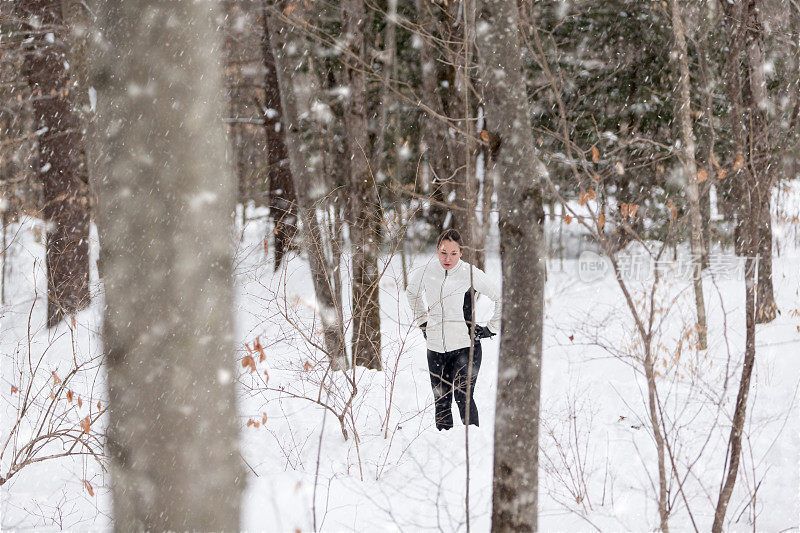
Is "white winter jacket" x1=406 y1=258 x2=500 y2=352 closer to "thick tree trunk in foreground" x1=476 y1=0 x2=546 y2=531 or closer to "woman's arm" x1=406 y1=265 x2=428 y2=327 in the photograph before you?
"woman's arm" x1=406 y1=265 x2=428 y2=327

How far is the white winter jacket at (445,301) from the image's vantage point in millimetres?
5121

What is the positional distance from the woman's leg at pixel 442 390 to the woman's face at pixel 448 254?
819 mm

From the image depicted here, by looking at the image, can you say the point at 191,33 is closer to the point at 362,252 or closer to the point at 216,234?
the point at 216,234

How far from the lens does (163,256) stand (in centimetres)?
124

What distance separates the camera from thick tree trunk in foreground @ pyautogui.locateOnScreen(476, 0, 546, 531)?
3.14 m

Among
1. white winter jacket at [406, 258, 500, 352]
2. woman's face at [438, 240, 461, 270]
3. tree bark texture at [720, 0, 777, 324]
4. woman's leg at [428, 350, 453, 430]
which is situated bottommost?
woman's leg at [428, 350, 453, 430]

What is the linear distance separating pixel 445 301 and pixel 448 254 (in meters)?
0.42

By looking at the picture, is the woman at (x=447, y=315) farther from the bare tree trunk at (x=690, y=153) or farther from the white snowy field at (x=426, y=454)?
the bare tree trunk at (x=690, y=153)

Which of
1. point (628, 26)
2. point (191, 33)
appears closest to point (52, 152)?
point (191, 33)

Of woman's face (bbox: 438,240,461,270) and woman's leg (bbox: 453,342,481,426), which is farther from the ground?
woman's face (bbox: 438,240,461,270)

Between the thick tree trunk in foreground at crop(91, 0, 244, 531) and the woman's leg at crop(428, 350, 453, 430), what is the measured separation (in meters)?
3.97

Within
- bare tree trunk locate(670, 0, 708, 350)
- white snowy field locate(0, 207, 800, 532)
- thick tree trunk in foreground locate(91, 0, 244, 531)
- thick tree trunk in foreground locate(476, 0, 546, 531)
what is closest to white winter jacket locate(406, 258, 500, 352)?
white snowy field locate(0, 207, 800, 532)

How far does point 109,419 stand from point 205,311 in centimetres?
34

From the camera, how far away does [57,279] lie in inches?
384
